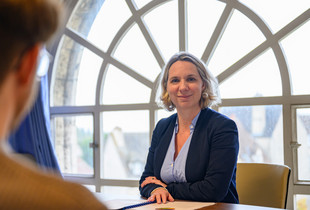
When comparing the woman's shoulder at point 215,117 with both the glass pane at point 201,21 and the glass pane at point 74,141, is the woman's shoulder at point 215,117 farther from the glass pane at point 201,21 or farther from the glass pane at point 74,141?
the glass pane at point 74,141

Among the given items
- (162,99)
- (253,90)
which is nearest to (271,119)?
(253,90)

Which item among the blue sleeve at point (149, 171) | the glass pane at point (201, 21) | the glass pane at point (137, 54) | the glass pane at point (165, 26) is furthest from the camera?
the glass pane at point (137, 54)

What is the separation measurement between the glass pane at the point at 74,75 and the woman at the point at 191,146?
66.1 inches

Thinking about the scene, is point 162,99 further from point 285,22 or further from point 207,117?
point 285,22

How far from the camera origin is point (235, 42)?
3.71 meters

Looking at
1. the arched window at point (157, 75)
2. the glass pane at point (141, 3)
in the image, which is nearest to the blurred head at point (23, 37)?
the arched window at point (157, 75)

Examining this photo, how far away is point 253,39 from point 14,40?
339 centimetres

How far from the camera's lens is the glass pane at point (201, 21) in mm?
3799

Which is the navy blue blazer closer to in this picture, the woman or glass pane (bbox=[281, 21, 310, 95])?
the woman

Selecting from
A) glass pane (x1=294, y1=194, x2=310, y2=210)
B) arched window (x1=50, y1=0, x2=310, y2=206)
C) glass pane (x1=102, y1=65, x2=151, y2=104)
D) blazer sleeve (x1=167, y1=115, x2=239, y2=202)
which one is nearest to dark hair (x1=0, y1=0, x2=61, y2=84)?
blazer sleeve (x1=167, y1=115, x2=239, y2=202)

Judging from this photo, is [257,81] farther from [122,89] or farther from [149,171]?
[149,171]

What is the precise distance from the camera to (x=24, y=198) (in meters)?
0.44

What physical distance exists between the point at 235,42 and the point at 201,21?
0.40m

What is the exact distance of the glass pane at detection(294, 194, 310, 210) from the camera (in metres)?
3.45
